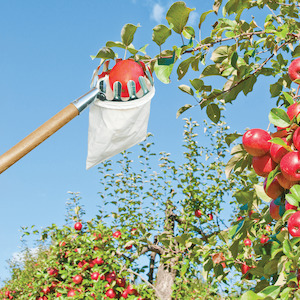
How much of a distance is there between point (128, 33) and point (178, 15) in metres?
0.16

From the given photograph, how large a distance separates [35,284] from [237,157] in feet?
11.9

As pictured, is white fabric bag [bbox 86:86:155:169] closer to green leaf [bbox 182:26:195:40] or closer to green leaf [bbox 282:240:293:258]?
green leaf [bbox 182:26:195:40]

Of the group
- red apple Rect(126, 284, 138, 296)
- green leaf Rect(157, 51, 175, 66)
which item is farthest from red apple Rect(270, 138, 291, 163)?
red apple Rect(126, 284, 138, 296)

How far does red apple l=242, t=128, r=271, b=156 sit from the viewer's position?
2.96 feet

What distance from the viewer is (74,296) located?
3391 mm

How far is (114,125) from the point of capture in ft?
3.94

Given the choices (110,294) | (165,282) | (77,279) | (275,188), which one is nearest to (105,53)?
(275,188)

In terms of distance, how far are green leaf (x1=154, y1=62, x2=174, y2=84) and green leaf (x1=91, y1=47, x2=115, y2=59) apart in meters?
0.16

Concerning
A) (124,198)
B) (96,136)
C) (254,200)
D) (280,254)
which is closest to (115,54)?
(96,136)

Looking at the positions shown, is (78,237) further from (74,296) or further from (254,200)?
(254,200)

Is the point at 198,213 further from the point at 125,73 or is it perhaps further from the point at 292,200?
the point at 292,200

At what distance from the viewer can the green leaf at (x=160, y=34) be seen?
1.05 meters

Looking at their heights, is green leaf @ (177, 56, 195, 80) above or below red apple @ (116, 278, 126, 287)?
below

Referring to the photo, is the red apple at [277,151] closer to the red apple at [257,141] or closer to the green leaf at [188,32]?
the red apple at [257,141]
